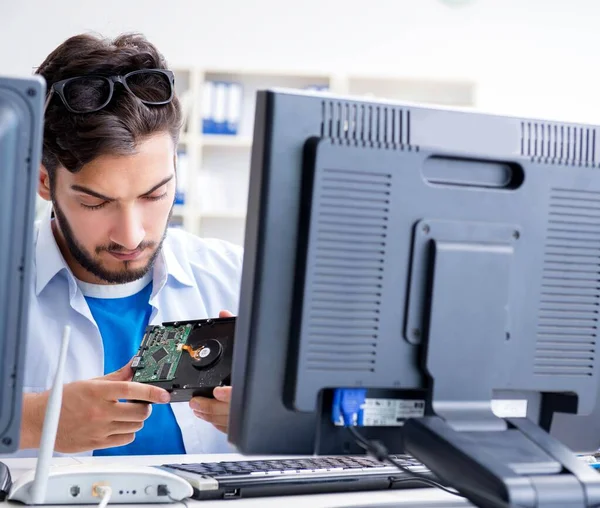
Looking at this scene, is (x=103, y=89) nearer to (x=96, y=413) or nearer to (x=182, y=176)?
(x=96, y=413)

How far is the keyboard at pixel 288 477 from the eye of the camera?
119 cm

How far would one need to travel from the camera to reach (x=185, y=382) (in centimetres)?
137

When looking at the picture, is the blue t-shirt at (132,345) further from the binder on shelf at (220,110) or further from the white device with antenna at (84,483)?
the binder on shelf at (220,110)

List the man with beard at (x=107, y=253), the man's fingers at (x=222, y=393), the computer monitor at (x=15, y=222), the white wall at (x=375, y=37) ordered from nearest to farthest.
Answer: the computer monitor at (x=15, y=222), the man's fingers at (x=222, y=393), the man with beard at (x=107, y=253), the white wall at (x=375, y=37)

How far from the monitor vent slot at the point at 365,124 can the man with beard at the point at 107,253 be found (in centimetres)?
62

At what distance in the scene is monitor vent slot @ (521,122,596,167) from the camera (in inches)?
A: 38.9

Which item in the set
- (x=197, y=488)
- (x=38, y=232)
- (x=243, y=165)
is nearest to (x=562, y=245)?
(x=197, y=488)

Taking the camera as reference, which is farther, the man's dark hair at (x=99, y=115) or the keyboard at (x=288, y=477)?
the man's dark hair at (x=99, y=115)

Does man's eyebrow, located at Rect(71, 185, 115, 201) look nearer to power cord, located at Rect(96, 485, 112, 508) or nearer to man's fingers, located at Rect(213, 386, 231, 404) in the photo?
man's fingers, located at Rect(213, 386, 231, 404)

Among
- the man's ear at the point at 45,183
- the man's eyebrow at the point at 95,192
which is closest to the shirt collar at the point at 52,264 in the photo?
the man's ear at the point at 45,183

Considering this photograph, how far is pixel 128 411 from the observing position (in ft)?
4.66

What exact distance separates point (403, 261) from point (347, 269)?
0.21 ft

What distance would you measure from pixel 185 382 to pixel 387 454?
0.50 m

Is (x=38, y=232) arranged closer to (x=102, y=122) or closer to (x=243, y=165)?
(x=102, y=122)
